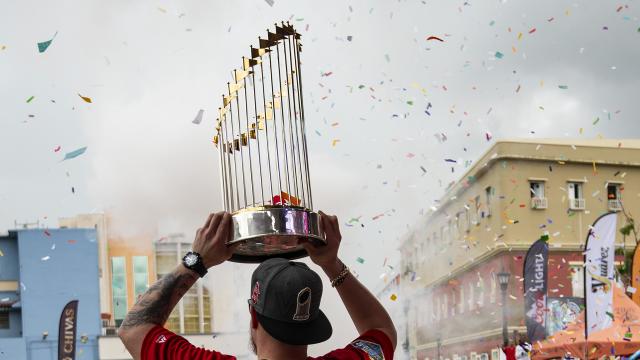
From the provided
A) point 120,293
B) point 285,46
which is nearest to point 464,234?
point 120,293

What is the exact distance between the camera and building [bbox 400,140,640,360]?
862 inches

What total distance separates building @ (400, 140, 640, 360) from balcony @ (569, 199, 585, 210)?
0.03 m

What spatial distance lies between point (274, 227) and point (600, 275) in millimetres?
14780

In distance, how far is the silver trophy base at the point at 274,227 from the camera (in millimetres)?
2201

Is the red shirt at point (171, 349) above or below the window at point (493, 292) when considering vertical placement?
above

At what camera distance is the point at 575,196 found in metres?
23.6

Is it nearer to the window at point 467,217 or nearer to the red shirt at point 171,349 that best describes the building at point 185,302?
the window at point 467,217

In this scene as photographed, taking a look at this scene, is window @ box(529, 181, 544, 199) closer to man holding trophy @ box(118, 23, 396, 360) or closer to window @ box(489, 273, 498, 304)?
window @ box(489, 273, 498, 304)

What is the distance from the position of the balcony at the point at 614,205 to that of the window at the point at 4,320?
19.3 m

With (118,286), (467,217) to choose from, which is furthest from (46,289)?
(467,217)

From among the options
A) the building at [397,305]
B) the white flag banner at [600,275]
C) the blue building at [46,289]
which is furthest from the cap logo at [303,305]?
the blue building at [46,289]

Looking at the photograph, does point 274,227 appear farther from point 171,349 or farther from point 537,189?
point 537,189

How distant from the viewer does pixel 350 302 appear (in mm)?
2287

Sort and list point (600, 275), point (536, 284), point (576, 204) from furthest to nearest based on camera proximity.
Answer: point (576, 204)
point (536, 284)
point (600, 275)
